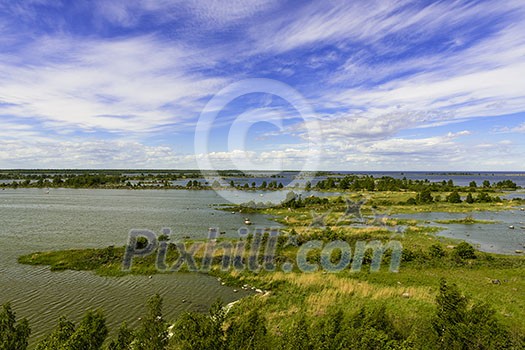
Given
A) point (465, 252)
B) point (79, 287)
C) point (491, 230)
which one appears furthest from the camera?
point (491, 230)

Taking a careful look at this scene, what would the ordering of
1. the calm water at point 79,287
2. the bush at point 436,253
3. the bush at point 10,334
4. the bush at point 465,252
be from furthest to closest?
the bush at point 436,253 < the bush at point 465,252 < the calm water at point 79,287 < the bush at point 10,334

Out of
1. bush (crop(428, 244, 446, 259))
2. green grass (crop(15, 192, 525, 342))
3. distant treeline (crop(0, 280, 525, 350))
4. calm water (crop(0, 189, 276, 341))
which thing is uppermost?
distant treeline (crop(0, 280, 525, 350))

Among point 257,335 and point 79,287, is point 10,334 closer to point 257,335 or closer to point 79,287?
point 257,335

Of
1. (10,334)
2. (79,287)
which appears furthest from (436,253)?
(10,334)

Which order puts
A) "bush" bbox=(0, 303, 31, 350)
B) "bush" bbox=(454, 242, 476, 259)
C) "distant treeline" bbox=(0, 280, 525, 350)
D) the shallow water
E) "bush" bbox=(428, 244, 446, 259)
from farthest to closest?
1. the shallow water
2. "bush" bbox=(428, 244, 446, 259)
3. "bush" bbox=(454, 242, 476, 259)
4. "bush" bbox=(0, 303, 31, 350)
5. "distant treeline" bbox=(0, 280, 525, 350)

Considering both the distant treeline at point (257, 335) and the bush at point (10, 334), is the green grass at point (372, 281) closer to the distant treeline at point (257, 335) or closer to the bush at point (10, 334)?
the distant treeline at point (257, 335)

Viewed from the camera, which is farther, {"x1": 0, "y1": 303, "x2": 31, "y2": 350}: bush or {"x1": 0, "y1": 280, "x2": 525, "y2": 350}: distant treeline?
{"x1": 0, "y1": 303, "x2": 31, "y2": 350}: bush

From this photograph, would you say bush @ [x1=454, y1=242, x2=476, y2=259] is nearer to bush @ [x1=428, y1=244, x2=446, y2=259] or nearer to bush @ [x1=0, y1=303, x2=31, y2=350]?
bush @ [x1=428, y1=244, x2=446, y2=259]

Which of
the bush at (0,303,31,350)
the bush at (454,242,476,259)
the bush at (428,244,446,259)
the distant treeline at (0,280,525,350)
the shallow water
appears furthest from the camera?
the shallow water

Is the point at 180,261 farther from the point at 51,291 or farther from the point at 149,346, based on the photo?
the point at 149,346

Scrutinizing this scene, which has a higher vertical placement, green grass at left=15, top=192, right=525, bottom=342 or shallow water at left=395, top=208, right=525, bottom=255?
green grass at left=15, top=192, right=525, bottom=342

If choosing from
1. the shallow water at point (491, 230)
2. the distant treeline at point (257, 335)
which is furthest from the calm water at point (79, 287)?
the shallow water at point (491, 230)

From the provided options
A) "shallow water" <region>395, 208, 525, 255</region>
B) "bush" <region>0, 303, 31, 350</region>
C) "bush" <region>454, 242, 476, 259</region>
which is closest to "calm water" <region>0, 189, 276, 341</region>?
"bush" <region>0, 303, 31, 350</region>

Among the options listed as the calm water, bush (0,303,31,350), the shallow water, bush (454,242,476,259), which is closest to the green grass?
bush (454,242,476,259)
